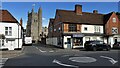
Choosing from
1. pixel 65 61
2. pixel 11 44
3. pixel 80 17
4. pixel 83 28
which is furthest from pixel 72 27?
pixel 65 61

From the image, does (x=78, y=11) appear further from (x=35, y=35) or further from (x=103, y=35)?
(x=35, y=35)

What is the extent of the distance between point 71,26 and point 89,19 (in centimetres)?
591

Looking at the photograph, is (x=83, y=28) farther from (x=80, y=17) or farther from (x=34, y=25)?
(x=34, y=25)

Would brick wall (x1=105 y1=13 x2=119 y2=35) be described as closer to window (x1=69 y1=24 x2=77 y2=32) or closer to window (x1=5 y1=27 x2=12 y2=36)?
window (x1=69 y1=24 x2=77 y2=32)

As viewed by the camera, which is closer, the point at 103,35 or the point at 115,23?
the point at 103,35

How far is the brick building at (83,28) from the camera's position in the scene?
36.5 meters

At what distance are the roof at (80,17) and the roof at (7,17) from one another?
416 inches

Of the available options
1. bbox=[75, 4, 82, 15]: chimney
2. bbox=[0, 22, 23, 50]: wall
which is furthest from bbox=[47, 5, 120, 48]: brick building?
bbox=[0, 22, 23, 50]: wall

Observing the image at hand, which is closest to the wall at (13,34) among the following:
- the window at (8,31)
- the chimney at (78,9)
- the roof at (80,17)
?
the window at (8,31)

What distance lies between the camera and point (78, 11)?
136 ft

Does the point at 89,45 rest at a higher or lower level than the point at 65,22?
lower

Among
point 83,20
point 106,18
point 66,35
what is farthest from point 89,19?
point 66,35

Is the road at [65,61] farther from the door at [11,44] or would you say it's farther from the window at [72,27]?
the window at [72,27]

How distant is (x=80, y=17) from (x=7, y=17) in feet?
55.2
